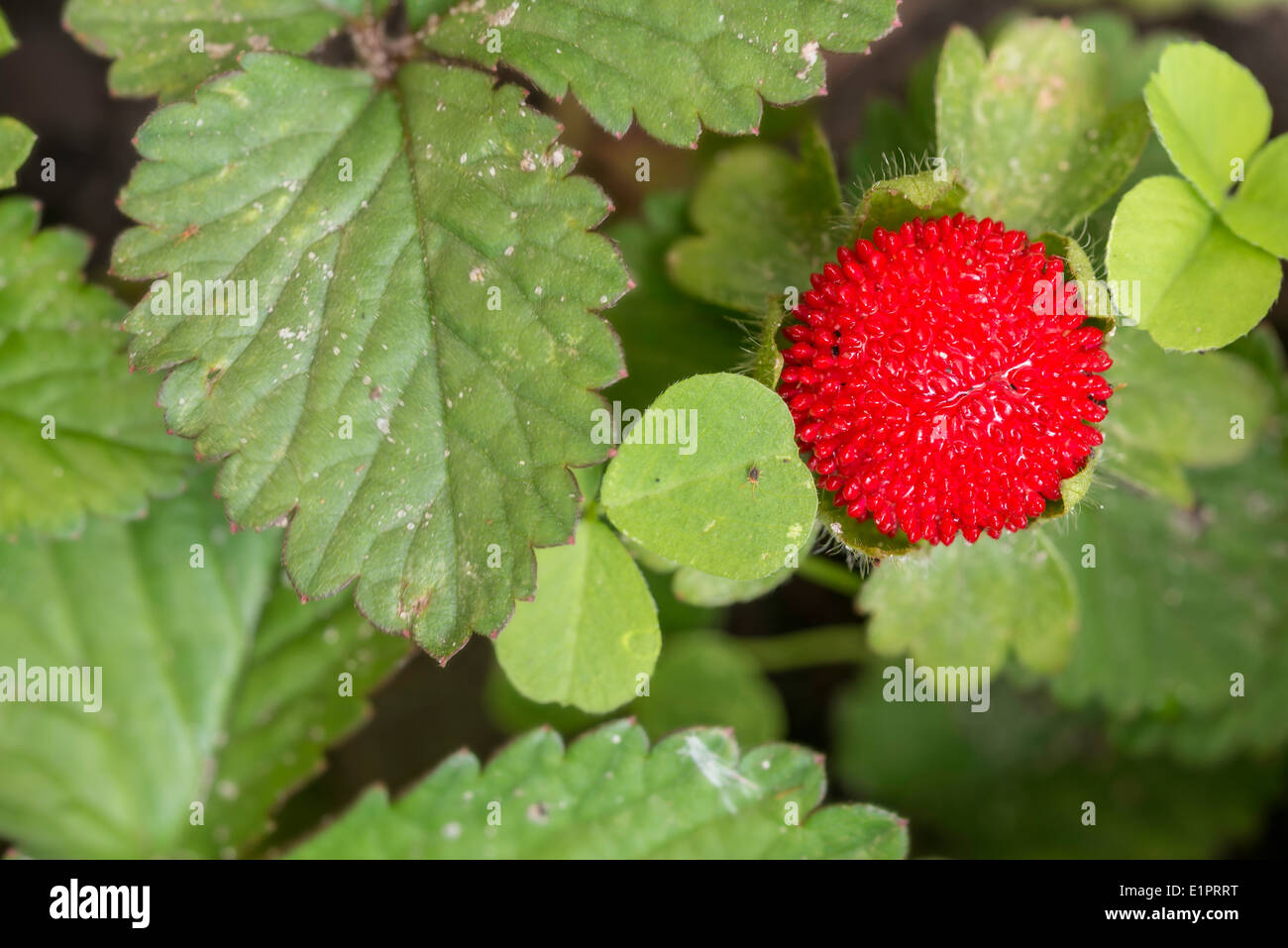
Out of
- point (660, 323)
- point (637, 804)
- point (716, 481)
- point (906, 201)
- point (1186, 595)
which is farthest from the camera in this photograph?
point (1186, 595)

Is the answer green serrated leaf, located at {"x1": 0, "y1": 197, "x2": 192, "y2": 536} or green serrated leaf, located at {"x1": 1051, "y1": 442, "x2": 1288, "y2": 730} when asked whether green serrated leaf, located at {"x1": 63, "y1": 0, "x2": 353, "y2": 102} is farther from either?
green serrated leaf, located at {"x1": 1051, "y1": 442, "x2": 1288, "y2": 730}

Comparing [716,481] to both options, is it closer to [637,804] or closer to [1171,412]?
[637,804]

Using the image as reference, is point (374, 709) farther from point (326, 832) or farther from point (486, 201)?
point (486, 201)

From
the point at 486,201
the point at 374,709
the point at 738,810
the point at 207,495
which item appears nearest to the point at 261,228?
the point at 486,201

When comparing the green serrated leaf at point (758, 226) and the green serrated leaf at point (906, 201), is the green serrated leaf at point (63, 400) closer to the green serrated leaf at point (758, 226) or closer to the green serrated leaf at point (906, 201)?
the green serrated leaf at point (758, 226)

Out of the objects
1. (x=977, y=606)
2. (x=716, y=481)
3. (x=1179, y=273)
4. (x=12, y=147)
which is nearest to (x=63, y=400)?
(x=12, y=147)

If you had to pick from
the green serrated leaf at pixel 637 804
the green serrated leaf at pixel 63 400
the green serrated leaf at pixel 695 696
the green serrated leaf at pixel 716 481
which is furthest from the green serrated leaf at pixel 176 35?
the green serrated leaf at pixel 695 696
